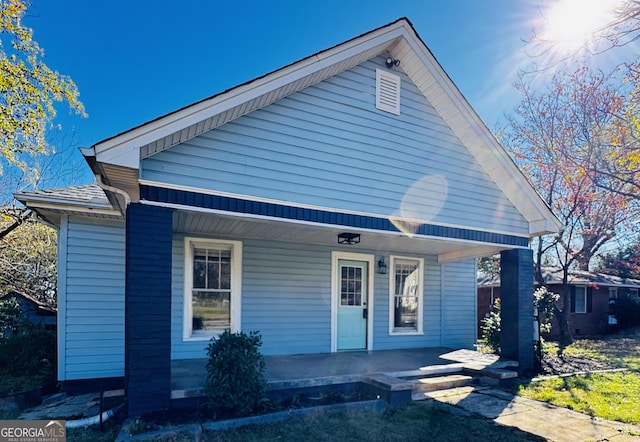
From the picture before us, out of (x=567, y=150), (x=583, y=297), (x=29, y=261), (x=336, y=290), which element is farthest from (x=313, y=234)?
(x=583, y=297)

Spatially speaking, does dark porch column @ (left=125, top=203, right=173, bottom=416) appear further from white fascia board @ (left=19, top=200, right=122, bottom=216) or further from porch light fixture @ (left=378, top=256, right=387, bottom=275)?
porch light fixture @ (left=378, top=256, right=387, bottom=275)

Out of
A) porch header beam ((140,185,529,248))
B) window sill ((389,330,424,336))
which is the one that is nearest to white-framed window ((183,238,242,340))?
porch header beam ((140,185,529,248))

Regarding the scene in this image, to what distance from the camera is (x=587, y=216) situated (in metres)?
13.9

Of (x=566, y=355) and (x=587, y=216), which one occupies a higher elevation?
(x=587, y=216)

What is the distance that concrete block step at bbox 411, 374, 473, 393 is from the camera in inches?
250

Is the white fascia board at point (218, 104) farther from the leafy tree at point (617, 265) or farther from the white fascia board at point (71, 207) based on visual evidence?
the leafy tree at point (617, 265)

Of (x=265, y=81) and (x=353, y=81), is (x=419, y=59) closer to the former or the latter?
(x=353, y=81)

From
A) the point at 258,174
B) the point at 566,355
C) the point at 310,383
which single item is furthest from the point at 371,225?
the point at 566,355

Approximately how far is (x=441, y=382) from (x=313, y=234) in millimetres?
3382

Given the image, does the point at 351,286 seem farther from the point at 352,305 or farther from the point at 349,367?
the point at 349,367

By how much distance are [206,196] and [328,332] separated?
4.64 metres

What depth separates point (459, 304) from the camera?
10.1 meters

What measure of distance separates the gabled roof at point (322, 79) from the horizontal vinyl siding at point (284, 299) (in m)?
2.92

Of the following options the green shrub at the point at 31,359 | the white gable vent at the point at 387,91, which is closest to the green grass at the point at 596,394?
the white gable vent at the point at 387,91
